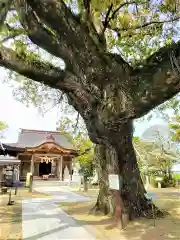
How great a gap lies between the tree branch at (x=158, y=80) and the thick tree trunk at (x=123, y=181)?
3.42 feet

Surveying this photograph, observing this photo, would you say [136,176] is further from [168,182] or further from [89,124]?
[168,182]

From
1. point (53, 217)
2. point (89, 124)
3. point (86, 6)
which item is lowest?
point (53, 217)

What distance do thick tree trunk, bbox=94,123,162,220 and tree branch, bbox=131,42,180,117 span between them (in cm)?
104

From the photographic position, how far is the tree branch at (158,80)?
518 centimetres

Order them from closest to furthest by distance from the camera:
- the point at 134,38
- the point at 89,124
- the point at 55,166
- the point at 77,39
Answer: the point at 77,39
the point at 89,124
the point at 134,38
the point at 55,166

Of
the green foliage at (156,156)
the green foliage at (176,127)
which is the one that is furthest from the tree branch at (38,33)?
the green foliage at (156,156)

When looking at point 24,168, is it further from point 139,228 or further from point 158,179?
point 139,228

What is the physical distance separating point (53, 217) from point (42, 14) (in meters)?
5.39

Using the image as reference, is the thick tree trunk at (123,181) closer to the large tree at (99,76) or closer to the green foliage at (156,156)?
the large tree at (99,76)

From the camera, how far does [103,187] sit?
24.8ft

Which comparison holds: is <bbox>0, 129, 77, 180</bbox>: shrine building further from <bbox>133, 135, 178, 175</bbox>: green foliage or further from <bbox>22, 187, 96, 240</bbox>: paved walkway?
<bbox>22, 187, 96, 240</bbox>: paved walkway

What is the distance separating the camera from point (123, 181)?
684 cm

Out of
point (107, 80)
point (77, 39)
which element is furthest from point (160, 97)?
point (77, 39)

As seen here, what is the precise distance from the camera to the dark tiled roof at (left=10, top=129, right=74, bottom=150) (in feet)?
76.0
